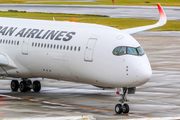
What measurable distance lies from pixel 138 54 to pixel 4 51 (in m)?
10.5

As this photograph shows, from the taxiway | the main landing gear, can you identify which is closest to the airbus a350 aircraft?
the main landing gear

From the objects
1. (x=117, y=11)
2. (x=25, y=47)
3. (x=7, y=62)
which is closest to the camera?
(x=25, y=47)

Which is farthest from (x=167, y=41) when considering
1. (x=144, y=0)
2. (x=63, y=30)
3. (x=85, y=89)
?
(x=144, y=0)

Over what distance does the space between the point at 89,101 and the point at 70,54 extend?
3596 mm

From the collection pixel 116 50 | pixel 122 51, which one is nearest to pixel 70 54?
pixel 116 50

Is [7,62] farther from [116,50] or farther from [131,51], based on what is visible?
[131,51]

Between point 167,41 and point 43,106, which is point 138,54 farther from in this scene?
point 167,41

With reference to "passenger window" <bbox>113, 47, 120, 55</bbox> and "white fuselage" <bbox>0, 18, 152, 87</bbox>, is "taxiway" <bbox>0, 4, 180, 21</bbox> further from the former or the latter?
"passenger window" <bbox>113, 47, 120, 55</bbox>

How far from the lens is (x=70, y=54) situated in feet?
89.5

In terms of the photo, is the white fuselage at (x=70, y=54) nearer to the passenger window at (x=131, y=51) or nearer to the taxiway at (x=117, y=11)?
the passenger window at (x=131, y=51)

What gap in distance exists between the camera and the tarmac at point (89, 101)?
25.2 m

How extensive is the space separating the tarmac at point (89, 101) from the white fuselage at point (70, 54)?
1.57 metres

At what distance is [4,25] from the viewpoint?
107 ft

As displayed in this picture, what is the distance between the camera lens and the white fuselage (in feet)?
81.9
